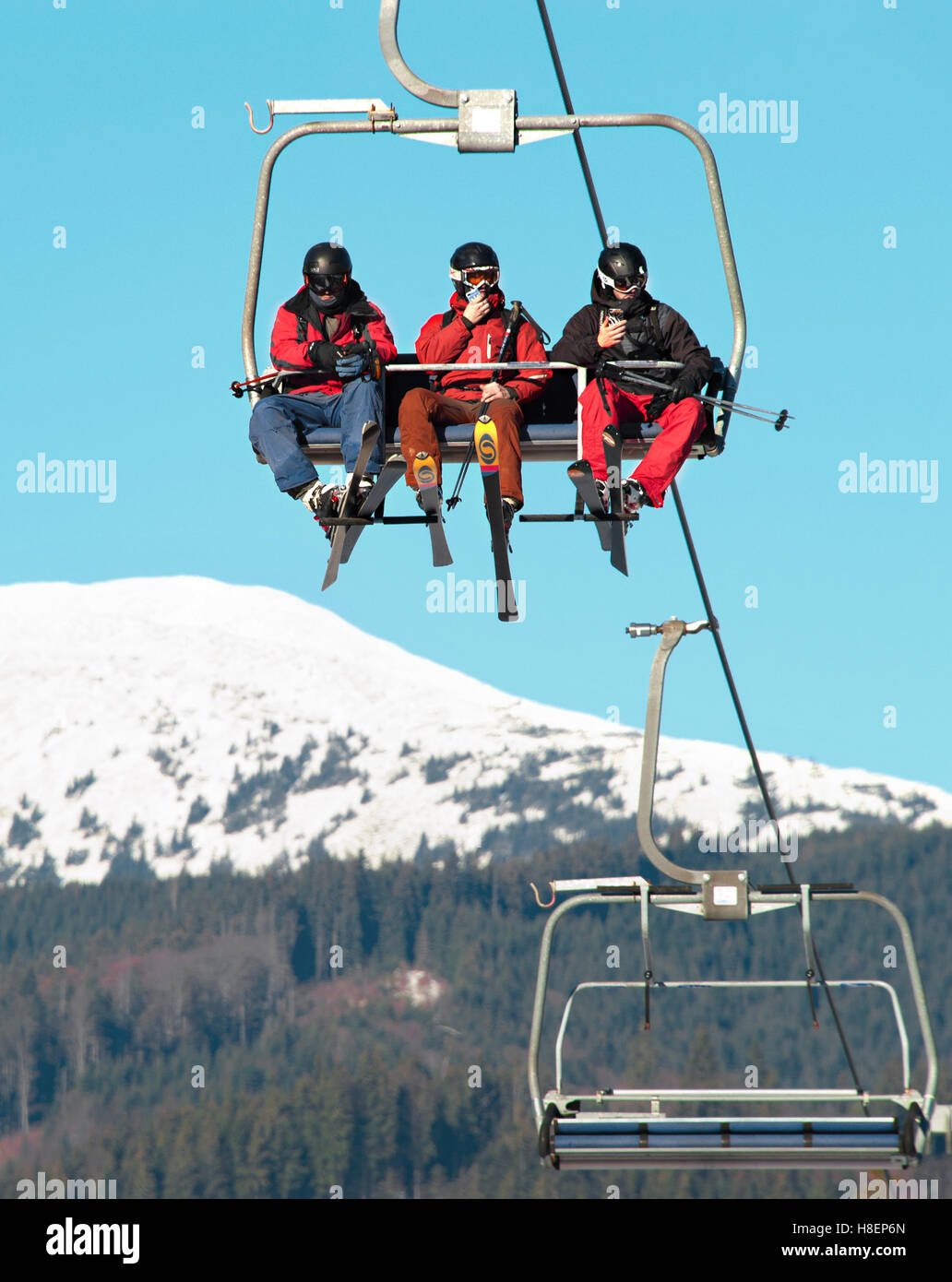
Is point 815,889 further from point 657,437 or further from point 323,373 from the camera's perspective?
point 323,373

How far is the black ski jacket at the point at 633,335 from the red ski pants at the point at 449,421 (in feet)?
1.88

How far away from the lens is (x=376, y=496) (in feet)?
36.6

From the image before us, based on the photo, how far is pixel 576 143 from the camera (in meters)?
11.0

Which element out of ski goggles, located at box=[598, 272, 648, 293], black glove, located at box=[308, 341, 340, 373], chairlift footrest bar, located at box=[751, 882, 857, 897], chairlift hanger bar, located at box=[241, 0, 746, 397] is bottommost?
chairlift footrest bar, located at box=[751, 882, 857, 897]

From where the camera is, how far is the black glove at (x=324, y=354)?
1138 centimetres

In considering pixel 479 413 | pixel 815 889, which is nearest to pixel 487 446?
pixel 479 413

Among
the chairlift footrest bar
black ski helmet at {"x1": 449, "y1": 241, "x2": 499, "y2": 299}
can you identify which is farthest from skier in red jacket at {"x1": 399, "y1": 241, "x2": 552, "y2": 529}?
the chairlift footrest bar

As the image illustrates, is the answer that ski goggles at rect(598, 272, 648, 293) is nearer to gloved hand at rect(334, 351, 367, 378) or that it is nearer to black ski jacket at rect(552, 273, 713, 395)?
black ski jacket at rect(552, 273, 713, 395)

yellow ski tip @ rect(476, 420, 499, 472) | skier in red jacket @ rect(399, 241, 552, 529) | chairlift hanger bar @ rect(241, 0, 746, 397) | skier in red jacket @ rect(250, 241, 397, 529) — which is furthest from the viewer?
skier in red jacket @ rect(250, 241, 397, 529)

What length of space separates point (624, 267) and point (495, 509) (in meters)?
1.62

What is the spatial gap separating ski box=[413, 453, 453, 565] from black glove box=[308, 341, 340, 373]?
0.82 meters

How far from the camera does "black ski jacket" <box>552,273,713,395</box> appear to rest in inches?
449
